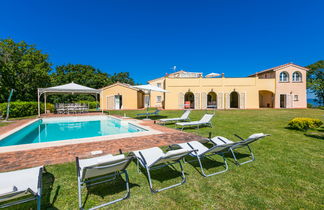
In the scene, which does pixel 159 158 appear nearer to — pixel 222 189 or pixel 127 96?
pixel 222 189

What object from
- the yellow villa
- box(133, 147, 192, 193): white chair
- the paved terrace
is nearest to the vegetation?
the yellow villa

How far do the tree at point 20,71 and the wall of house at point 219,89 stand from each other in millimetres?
18128

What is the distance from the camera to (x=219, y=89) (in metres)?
23.4

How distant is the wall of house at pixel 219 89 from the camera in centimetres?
2303

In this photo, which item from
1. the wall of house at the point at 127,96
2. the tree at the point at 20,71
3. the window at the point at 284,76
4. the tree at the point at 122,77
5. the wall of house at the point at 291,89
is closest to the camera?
the tree at the point at 20,71

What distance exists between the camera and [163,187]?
9.50 feet

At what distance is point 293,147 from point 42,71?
26948 millimetres

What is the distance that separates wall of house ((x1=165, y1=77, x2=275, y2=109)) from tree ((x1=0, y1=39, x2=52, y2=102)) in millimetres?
18128

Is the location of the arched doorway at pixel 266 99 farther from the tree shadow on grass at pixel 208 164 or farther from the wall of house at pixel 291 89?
the tree shadow on grass at pixel 208 164

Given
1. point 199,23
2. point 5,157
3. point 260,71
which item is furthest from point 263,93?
point 5,157

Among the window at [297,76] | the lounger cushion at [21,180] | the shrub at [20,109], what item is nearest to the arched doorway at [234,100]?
the window at [297,76]

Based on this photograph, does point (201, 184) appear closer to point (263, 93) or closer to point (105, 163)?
→ point (105, 163)

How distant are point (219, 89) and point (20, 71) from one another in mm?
27073

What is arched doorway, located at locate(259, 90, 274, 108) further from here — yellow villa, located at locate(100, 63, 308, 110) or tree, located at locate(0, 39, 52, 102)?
tree, located at locate(0, 39, 52, 102)
